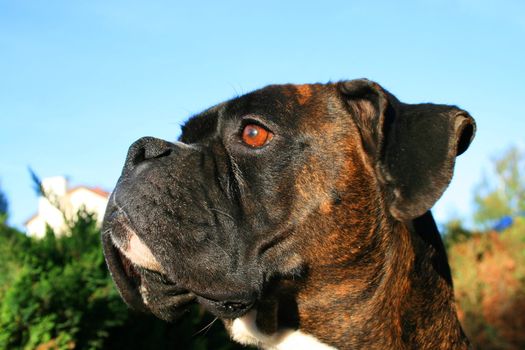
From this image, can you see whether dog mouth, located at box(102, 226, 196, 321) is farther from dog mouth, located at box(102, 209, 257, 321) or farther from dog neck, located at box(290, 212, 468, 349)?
dog neck, located at box(290, 212, 468, 349)

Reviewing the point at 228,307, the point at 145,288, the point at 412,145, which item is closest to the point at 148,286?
the point at 145,288

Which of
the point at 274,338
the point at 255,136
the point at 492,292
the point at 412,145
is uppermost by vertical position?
the point at 255,136

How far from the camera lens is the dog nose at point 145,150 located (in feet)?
10.8

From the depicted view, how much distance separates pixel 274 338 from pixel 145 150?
1.19 metres

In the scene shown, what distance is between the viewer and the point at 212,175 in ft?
11.1

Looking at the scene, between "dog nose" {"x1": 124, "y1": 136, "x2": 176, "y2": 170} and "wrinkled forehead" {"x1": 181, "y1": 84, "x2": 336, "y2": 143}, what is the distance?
42 cm

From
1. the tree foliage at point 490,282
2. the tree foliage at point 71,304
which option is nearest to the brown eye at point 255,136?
the tree foliage at point 71,304

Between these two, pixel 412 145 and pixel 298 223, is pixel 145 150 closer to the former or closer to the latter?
pixel 298 223

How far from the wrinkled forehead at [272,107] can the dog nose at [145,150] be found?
1.37 ft

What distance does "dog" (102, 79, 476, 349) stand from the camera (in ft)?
10.5

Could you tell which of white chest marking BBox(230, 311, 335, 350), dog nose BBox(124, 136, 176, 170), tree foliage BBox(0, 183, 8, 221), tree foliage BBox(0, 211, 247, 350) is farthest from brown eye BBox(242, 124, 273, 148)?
tree foliage BBox(0, 183, 8, 221)

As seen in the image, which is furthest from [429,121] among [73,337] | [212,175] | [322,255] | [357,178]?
[73,337]

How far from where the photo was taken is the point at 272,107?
355 cm

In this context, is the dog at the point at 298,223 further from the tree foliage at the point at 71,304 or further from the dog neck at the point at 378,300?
the tree foliage at the point at 71,304
